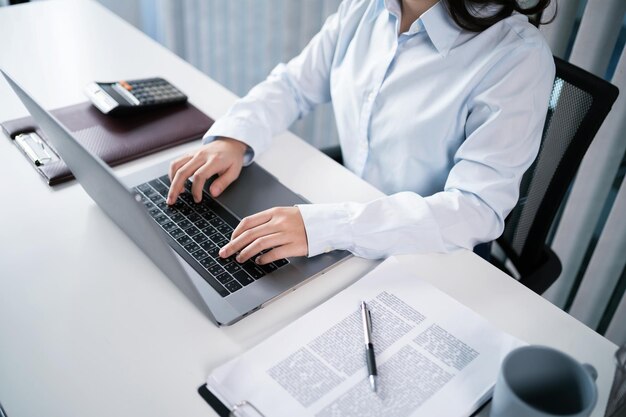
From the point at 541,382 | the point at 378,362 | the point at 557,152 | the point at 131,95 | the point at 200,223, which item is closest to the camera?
the point at 541,382

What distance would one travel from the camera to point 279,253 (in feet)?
2.67

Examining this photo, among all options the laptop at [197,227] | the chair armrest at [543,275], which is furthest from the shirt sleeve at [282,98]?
the chair armrest at [543,275]

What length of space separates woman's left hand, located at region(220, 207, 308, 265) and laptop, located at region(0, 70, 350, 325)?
0.02m

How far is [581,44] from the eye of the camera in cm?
127

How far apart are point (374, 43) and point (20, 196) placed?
0.68 m

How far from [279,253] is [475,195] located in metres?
0.33

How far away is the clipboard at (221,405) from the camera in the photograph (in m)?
0.63

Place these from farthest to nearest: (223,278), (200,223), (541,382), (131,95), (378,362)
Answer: (131,95)
(200,223)
(223,278)
(378,362)
(541,382)

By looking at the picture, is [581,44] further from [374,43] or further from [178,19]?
[178,19]

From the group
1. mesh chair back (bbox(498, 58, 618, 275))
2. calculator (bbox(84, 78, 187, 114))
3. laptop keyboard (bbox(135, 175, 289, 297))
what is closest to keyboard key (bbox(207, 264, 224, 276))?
laptop keyboard (bbox(135, 175, 289, 297))

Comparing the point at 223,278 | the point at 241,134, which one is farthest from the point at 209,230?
the point at 241,134

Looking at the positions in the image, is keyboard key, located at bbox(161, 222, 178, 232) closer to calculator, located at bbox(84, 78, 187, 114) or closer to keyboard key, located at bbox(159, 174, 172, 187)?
keyboard key, located at bbox(159, 174, 172, 187)

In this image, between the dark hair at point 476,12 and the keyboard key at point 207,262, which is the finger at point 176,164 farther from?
the dark hair at point 476,12

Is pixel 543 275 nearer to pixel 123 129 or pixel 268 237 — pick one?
pixel 268 237
